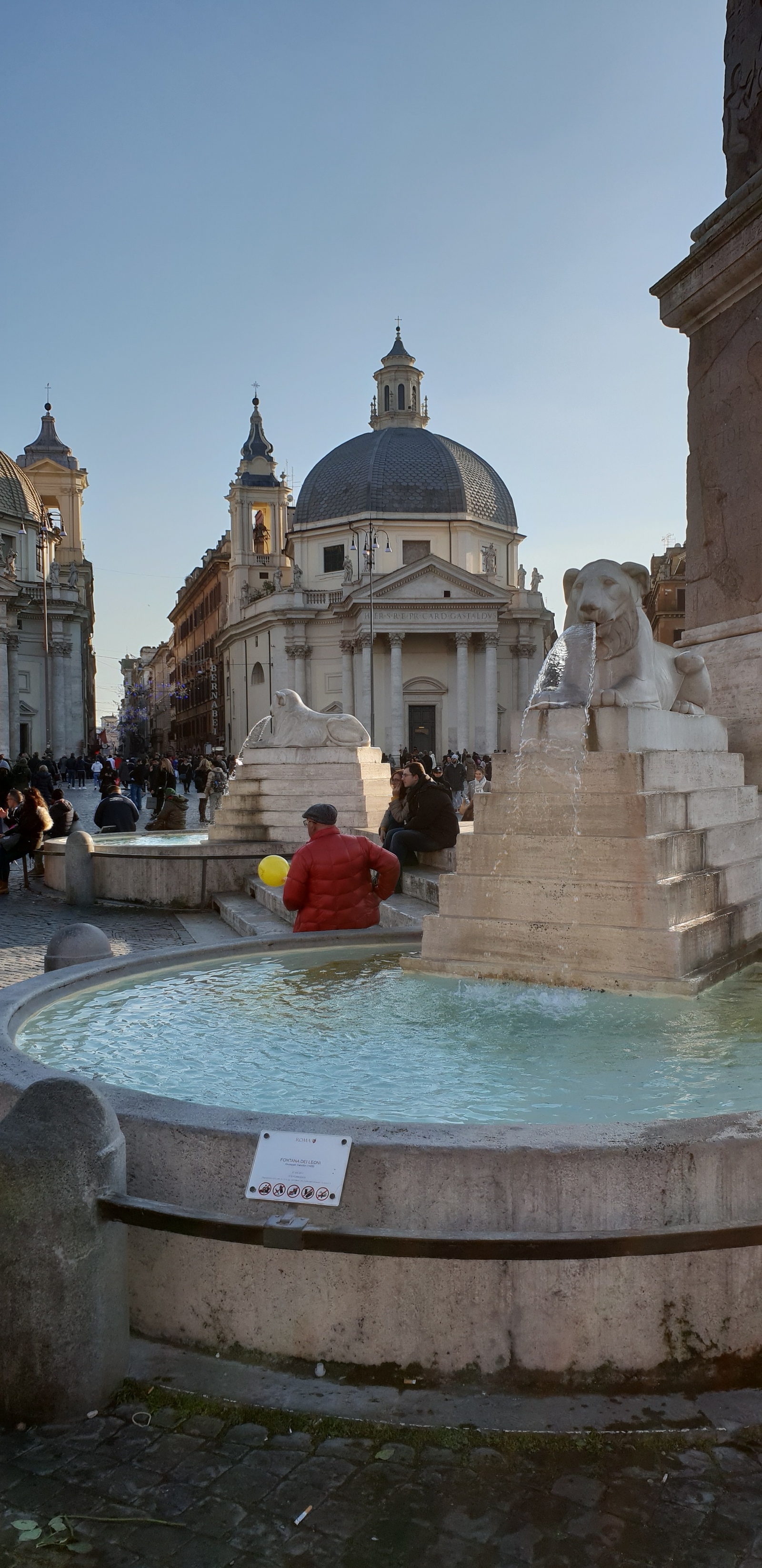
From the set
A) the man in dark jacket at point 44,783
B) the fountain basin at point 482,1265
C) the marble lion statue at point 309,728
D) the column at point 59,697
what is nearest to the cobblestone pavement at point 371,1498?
the fountain basin at point 482,1265

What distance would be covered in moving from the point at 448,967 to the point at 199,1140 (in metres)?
2.78

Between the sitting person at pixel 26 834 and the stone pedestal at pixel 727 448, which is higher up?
the stone pedestal at pixel 727 448

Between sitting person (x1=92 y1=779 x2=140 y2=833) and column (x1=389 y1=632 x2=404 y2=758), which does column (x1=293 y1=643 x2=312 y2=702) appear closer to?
column (x1=389 y1=632 x2=404 y2=758)

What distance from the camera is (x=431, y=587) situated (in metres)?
57.8

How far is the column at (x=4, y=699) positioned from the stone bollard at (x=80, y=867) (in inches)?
1595

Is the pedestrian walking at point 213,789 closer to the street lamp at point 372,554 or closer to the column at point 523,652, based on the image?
the street lamp at point 372,554

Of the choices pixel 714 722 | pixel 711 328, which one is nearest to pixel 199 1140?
pixel 714 722

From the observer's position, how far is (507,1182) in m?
2.76

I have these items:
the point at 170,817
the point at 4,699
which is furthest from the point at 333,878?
the point at 4,699

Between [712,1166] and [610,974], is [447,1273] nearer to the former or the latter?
[712,1166]

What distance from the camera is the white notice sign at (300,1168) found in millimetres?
2799

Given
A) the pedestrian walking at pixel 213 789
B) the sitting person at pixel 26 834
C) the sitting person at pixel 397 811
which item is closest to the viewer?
the sitting person at pixel 397 811

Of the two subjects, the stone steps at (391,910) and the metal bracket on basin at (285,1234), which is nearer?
the metal bracket on basin at (285,1234)

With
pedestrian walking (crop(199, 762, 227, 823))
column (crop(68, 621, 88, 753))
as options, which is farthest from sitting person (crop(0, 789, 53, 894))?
column (crop(68, 621, 88, 753))
